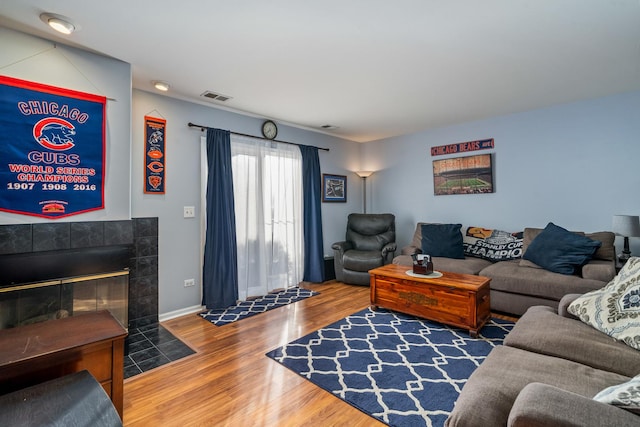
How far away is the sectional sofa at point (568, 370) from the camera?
884 mm

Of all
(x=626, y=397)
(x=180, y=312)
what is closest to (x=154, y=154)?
(x=180, y=312)

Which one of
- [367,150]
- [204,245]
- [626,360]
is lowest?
[626,360]

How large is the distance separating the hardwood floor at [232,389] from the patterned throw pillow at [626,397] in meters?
1.10

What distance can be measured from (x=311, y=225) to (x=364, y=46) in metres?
2.79

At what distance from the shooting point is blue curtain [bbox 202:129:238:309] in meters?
3.46

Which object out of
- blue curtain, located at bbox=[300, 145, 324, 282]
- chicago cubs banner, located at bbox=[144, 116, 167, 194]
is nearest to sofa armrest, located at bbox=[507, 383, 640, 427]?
chicago cubs banner, located at bbox=[144, 116, 167, 194]

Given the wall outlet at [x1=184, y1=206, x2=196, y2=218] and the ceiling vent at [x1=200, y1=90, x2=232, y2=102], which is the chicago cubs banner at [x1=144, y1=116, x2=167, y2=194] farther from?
the ceiling vent at [x1=200, y1=90, x2=232, y2=102]

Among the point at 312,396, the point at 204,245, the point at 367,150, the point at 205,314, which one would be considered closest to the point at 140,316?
the point at 205,314

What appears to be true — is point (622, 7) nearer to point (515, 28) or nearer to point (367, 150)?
point (515, 28)

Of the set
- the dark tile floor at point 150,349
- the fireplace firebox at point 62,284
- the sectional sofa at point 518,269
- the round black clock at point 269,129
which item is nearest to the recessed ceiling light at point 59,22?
the fireplace firebox at point 62,284

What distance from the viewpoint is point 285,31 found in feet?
6.89

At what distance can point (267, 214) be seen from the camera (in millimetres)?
4133

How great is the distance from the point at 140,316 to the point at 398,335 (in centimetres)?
254

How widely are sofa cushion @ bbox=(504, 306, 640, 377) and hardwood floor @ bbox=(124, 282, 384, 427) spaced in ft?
3.25
